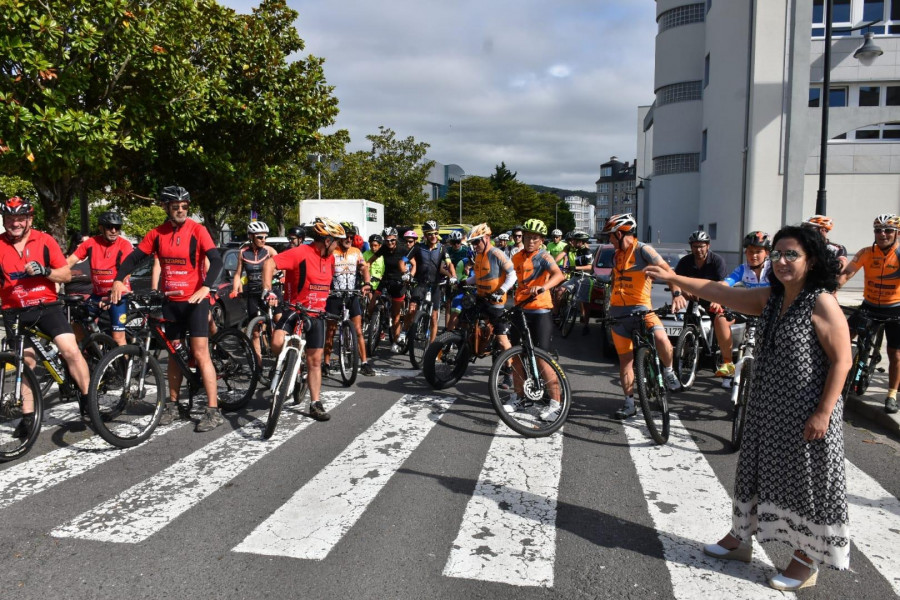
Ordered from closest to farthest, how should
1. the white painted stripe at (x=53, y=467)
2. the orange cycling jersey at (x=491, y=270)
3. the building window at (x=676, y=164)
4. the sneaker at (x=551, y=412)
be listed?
the white painted stripe at (x=53, y=467) → the sneaker at (x=551, y=412) → the orange cycling jersey at (x=491, y=270) → the building window at (x=676, y=164)

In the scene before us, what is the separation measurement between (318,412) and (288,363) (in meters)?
0.72

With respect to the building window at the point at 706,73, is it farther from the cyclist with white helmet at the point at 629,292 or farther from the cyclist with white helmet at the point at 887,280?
the cyclist with white helmet at the point at 629,292

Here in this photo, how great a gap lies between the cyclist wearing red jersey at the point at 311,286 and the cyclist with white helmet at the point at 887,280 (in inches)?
200

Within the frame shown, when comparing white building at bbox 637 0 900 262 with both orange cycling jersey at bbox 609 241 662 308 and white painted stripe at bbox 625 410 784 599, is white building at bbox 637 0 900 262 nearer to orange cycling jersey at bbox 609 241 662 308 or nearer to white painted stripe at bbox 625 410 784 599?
orange cycling jersey at bbox 609 241 662 308

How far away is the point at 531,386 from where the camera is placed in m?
6.25

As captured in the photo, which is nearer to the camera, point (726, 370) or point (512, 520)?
point (512, 520)

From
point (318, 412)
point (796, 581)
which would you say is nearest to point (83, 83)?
point (318, 412)

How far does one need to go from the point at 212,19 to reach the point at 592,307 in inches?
400

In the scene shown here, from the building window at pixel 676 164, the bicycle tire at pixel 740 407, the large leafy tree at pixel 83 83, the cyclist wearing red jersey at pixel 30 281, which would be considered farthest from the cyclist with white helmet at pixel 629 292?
the building window at pixel 676 164

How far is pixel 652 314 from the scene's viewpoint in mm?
6266

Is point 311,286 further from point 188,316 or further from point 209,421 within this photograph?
point 209,421

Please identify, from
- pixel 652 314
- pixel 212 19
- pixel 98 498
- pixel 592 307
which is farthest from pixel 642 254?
pixel 212 19

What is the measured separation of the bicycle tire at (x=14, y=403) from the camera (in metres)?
5.21

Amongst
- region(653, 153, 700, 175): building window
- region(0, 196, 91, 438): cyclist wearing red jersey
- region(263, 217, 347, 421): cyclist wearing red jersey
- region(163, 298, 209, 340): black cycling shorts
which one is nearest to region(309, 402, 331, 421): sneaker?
region(263, 217, 347, 421): cyclist wearing red jersey
